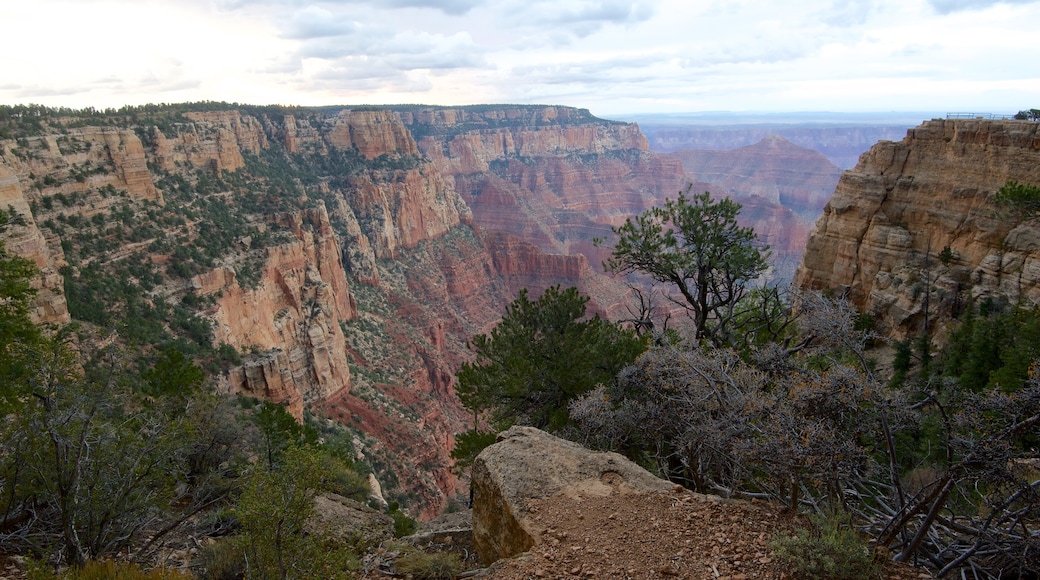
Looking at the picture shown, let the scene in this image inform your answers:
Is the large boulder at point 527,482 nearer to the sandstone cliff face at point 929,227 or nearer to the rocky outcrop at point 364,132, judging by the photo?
the sandstone cliff face at point 929,227

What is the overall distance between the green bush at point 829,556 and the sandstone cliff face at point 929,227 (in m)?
17.9

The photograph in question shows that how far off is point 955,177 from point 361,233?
176 ft

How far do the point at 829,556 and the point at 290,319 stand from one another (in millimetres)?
38898

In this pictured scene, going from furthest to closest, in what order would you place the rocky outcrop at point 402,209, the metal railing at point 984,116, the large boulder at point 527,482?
1. the rocky outcrop at point 402,209
2. the metal railing at point 984,116
3. the large boulder at point 527,482

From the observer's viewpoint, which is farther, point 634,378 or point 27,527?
point 634,378

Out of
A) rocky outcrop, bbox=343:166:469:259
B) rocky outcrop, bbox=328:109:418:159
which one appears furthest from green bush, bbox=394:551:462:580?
rocky outcrop, bbox=328:109:418:159

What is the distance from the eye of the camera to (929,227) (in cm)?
2300

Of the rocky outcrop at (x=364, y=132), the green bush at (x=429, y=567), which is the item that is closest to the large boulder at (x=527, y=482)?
the green bush at (x=429, y=567)

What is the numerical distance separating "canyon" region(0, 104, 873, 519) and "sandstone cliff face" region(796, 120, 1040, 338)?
6.24m

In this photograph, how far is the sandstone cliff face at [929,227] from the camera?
64.7ft

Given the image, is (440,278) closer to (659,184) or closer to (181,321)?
(181,321)

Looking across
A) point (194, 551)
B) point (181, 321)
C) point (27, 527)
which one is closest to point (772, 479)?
point (194, 551)

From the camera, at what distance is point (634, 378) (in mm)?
12336

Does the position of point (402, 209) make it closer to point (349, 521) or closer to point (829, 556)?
point (349, 521)
